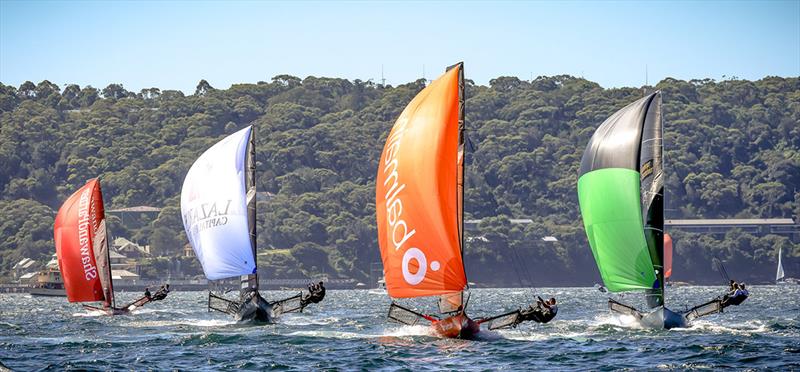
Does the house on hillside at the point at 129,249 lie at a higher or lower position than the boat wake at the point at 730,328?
higher

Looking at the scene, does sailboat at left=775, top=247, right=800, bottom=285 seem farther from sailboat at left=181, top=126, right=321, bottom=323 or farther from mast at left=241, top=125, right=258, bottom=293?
sailboat at left=181, top=126, right=321, bottom=323

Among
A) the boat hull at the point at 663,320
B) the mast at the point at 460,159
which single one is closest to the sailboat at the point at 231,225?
the boat hull at the point at 663,320

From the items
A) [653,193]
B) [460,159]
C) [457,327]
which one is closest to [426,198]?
[460,159]

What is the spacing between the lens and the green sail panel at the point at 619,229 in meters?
44.2

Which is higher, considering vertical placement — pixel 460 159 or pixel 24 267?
pixel 460 159

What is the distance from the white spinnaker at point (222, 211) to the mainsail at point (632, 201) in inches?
490

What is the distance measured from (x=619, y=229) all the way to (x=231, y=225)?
13.8 meters

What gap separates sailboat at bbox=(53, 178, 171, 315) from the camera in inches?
2325

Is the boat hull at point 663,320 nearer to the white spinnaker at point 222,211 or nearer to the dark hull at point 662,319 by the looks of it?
the dark hull at point 662,319

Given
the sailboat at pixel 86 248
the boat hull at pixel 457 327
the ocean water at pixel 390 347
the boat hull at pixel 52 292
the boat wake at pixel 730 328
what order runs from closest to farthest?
1. the ocean water at pixel 390 347
2. the boat hull at pixel 457 327
3. the boat wake at pixel 730 328
4. the sailboat at pixel 86 248
5. the boat hull at pixel 52 292

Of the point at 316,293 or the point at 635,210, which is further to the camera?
the point at 316,293

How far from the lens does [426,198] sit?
36.9 meters

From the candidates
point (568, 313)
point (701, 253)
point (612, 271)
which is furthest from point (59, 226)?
point (701, 253)

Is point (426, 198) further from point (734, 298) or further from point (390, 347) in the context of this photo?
point (734, 298)
